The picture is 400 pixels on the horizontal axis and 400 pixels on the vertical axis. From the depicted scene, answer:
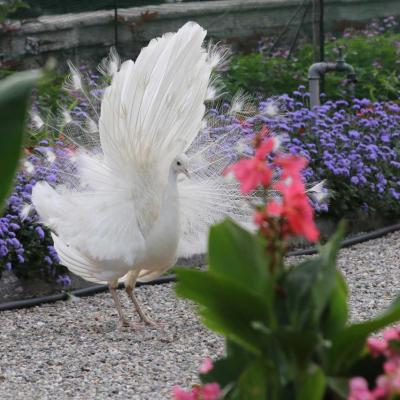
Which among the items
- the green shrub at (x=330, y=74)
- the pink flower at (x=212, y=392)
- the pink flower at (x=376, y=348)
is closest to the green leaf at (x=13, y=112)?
the pink flower at (x=212, y=392)

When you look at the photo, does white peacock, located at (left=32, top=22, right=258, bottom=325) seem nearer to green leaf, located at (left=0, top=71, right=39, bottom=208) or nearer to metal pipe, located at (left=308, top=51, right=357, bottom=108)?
metal pipe, located at (left=308, top=51, right=357, bottom=108)

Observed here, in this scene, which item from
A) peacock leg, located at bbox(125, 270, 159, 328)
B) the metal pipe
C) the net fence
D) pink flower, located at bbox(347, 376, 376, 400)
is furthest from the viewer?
the net fence

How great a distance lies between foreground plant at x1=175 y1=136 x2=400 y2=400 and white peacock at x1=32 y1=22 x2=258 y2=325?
10.0 feet

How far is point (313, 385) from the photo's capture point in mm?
1788

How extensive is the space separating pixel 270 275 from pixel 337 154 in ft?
18.4

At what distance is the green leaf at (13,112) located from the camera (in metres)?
1.74

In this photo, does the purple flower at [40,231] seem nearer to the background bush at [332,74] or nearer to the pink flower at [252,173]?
the background bush at [332,74]

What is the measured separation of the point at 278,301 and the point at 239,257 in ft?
0.35

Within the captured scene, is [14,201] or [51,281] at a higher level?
[14,201]

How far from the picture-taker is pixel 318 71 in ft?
26.2

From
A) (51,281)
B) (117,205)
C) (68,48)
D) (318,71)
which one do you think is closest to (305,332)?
(117,205)

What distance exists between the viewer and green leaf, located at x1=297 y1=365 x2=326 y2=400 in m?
1.78

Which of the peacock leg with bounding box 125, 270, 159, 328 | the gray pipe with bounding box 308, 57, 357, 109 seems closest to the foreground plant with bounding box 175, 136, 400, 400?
the peacock leg with bounding box 125, 270, 159, 328

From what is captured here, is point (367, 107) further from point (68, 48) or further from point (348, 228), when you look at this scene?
point (68, 48)
